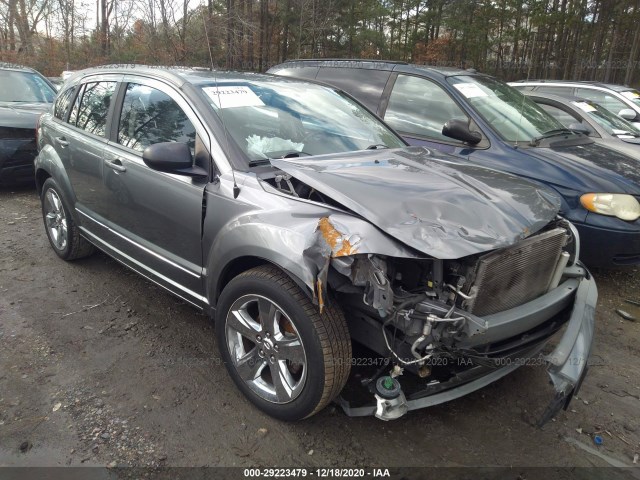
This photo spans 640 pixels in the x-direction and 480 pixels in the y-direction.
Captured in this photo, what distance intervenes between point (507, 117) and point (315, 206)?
11.1 feet

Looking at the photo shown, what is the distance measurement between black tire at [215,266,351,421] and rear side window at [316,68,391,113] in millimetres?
3315

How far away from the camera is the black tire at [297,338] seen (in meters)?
2.22

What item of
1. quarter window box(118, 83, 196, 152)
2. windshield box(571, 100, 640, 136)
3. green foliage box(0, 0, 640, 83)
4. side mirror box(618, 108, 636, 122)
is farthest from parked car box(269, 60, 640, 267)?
green foliage box(0, 0, 640, 83)

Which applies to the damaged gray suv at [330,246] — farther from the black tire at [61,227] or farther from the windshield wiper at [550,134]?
the windshield wiper at [550,134]

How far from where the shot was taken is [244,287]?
2480 millimetres

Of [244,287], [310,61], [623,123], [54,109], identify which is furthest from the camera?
[623,123]

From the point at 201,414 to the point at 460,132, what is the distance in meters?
3.28

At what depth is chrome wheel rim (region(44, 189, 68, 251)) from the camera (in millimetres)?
4457

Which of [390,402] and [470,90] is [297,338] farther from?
[470,90]

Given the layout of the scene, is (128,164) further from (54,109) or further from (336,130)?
(54,109)

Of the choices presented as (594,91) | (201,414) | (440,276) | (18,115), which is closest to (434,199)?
(440,276)

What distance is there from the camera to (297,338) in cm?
236

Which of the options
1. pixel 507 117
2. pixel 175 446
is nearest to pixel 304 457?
pixel 175 446

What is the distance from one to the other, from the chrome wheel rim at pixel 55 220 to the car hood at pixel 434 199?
2853mm
